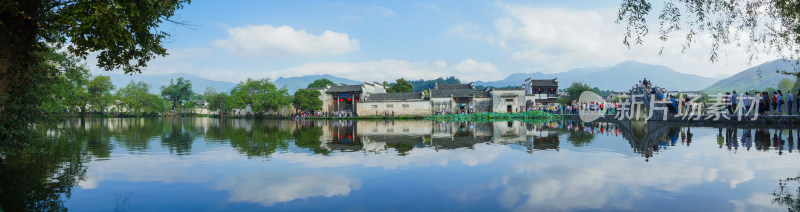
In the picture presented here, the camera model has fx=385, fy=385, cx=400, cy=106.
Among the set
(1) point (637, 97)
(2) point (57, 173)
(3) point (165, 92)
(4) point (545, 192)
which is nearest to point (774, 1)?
(4) point (545, 192)

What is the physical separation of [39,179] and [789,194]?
1089 cm

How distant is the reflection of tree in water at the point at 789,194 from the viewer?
4449 millimetres

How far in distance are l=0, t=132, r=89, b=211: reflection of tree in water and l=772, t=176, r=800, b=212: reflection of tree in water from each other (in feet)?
28.0

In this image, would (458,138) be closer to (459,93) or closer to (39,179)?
(39,179)

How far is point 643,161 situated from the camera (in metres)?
7.69

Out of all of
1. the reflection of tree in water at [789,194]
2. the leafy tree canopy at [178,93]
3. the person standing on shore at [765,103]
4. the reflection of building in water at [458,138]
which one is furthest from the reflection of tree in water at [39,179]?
the leafy tree canopy at [178,93]

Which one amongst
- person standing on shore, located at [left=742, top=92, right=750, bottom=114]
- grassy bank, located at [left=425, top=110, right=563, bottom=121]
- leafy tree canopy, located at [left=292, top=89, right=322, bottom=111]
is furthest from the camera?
leafy tree canopy, located at [left=292, top=89, right=322, bottom=111]

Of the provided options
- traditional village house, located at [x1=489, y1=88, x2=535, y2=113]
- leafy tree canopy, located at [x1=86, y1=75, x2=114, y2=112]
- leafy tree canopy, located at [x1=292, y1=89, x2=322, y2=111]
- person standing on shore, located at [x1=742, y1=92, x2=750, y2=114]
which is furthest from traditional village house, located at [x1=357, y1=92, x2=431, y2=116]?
person standing on shore, located at [x1=742, y1=92, x2=750, y2=114]

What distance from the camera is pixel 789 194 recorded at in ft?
16.1

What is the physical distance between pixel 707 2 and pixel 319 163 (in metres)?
7.58

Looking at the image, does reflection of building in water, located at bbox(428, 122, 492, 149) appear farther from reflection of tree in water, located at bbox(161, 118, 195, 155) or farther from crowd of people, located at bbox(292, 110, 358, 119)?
crowd of people, located at bbox(292, 110, 358, 119)

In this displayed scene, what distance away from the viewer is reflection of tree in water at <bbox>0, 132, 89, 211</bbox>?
480cm

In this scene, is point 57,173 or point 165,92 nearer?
point 57,173

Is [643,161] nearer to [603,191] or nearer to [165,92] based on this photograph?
[603,191]
